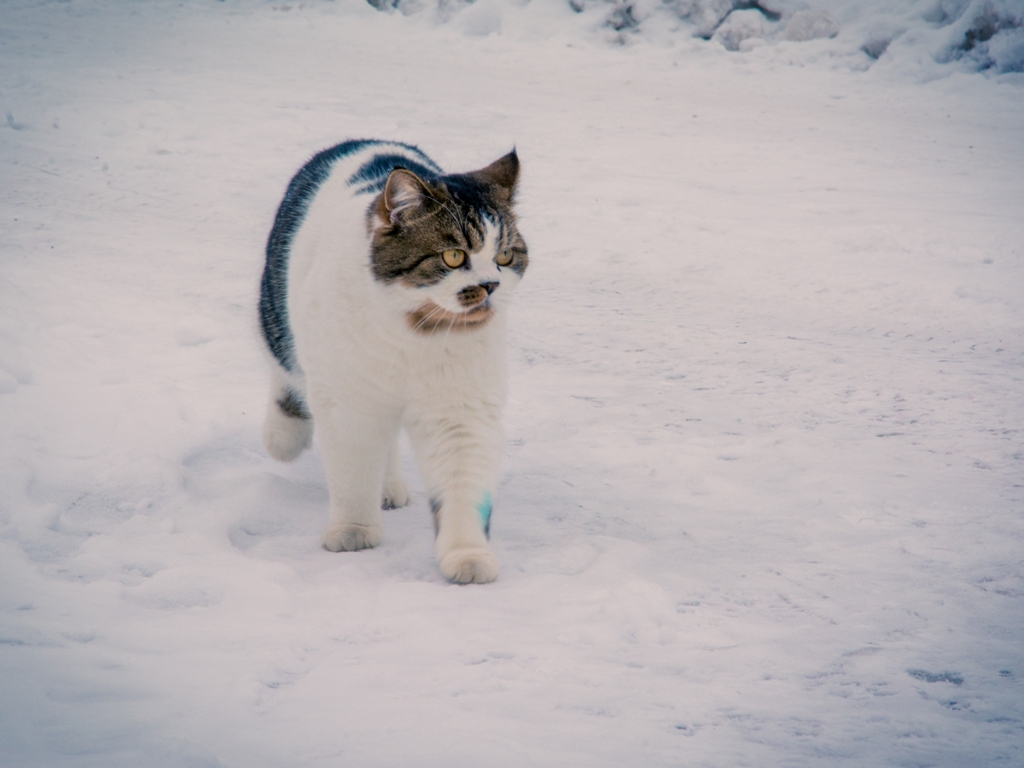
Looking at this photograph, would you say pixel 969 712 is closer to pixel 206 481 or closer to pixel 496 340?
pixel 496 340

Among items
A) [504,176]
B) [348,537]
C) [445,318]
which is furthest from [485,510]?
[504,176]

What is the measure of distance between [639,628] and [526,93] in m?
6.86

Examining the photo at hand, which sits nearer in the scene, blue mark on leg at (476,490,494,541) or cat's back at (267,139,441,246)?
blue mark on leg at (476,490,494,541)

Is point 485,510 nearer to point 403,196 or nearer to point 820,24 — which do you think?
point 403,196

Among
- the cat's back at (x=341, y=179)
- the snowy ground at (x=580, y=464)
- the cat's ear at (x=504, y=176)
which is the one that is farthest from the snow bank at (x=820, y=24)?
the cat's ear at (x=504, y=176)

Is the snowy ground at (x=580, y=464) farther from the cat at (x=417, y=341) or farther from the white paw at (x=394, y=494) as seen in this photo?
the cat at (x=417, y=341)

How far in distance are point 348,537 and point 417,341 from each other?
0.63m

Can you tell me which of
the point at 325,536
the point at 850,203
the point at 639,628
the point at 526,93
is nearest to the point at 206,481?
the point at 325,536

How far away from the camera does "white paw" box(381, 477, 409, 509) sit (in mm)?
2891

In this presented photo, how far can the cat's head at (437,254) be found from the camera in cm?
218

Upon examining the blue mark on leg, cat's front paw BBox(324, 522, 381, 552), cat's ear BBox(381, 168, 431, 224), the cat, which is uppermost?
cat's ear BBox(381, 168, 431, 224)

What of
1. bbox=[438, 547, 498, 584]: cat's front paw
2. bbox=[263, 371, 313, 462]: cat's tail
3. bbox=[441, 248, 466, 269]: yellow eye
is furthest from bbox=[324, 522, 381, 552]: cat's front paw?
bbox=[441, 248, 466, 269]: yellow eye

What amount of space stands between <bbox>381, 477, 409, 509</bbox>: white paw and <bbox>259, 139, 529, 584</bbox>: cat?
0.36 metres

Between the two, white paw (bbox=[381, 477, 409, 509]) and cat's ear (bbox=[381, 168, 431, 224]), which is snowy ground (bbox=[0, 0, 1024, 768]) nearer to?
white paw (bbox=[381, 477, 409, 509])
